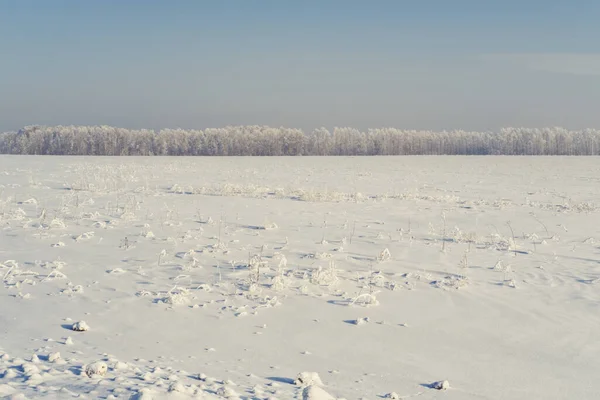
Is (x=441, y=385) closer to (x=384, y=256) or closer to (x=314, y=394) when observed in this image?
(x=314, y=394)

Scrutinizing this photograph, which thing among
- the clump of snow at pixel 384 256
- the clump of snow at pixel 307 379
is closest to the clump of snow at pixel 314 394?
the clump of snow at pixel 307 379

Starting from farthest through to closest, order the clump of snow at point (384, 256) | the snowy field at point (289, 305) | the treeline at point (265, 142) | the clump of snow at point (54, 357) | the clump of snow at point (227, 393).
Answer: the treeline at point (265, 142), the clump of snow at point (384, 256), the snowy field at point (289, 305), the clump of snow at point (54, 357), the clump of snow at point (227, 393)

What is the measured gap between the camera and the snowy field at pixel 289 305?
5297mm

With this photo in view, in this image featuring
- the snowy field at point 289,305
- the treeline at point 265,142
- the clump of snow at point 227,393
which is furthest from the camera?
the treeline at point 265,142

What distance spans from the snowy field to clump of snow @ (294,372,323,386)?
3 centimetres

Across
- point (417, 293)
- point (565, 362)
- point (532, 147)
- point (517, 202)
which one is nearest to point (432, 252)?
point (417, 293)

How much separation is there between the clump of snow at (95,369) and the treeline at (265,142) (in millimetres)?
87238

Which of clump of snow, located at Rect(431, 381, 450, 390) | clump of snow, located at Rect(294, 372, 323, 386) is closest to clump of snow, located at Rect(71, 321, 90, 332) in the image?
clump of snow, located at Rect(294, 372, 323, 386)

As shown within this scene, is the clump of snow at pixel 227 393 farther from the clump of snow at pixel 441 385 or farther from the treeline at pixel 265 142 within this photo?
the treeline at pixel 265 142

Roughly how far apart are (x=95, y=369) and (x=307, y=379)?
191 cm

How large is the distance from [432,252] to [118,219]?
279 inches

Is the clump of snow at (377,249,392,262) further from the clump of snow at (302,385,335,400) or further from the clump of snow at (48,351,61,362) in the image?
the clump of snow at (48,351,61,362)

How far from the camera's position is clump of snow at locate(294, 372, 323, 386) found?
16.9 ft

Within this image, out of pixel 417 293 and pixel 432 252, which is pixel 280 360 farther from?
pixel 432 252
